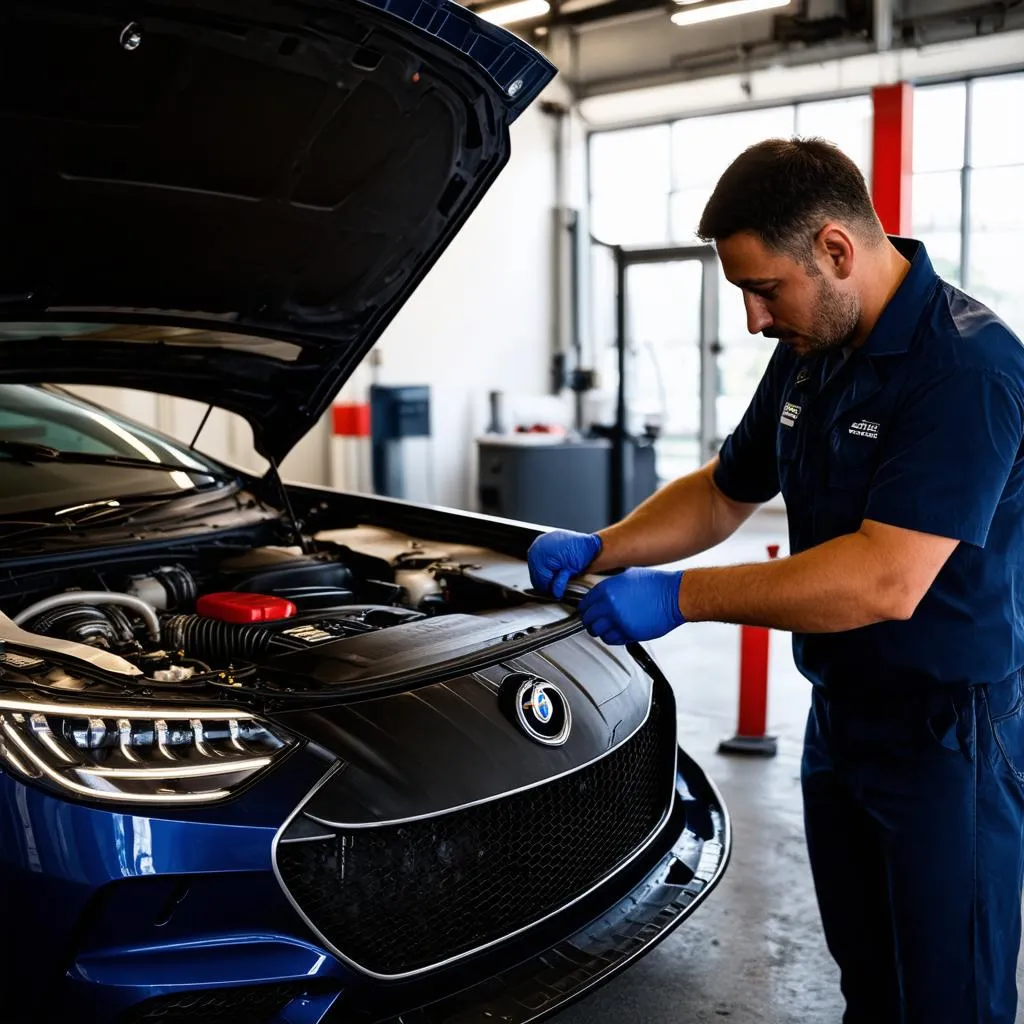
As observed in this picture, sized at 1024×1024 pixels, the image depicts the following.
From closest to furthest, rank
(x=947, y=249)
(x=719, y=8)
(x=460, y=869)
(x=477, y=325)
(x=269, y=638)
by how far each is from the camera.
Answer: (x=460, y=869), (x=269, y=638), (x=719, y=8), (x=947, y=249), (x=477, y=325)

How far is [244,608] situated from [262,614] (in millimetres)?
35

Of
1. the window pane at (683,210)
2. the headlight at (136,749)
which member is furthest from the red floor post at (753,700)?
the window pane at (683,210)

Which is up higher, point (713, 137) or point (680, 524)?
point (713, 137)

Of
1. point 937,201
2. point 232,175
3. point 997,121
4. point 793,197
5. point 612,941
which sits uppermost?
point 997,121

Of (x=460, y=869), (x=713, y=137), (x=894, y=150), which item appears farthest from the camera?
(x=713, y=137)

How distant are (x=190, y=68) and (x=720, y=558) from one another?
5.46m

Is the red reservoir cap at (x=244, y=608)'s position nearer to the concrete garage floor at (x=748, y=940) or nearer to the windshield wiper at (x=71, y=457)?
the windshield wiper at (x=71, y=457)

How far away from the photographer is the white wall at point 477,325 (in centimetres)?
877

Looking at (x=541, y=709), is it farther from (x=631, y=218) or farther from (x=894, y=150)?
(x=631, y=218)

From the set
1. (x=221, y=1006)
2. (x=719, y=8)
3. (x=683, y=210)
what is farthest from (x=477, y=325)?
(x=221, y=1006)

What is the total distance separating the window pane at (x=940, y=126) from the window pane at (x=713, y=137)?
99cm

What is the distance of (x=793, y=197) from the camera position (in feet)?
4.90

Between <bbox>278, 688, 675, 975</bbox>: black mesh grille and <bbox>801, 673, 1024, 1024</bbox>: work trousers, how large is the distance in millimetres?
407

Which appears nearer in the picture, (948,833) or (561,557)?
(948,833)
